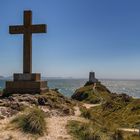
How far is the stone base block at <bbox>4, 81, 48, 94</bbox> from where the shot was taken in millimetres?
20812

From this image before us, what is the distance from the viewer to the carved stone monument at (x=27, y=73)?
20922 millimetres

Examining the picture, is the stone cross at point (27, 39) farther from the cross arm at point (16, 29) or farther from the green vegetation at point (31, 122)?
the green vegetation at point (31, 122)

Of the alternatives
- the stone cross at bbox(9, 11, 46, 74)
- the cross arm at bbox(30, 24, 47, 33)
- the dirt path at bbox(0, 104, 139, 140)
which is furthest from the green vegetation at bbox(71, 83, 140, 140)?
the cross arm at bbox(30, 24, 47, 33)

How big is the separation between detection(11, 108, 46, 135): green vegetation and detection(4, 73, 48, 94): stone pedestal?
526 cm

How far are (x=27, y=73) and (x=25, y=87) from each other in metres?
0.84

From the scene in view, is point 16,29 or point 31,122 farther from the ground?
point 16,29

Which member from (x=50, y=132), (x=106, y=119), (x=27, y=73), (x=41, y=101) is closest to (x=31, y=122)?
(x=50, y=132)

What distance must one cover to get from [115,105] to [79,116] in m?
13.6

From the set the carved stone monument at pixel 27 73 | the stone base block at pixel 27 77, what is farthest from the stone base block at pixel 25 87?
the stone base block at pixel 27 77

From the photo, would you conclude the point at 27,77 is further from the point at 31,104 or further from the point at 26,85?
the point at 31,104

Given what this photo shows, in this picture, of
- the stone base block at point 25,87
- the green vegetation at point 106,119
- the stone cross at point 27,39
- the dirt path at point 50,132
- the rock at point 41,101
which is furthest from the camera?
the stone cross at point 27,39

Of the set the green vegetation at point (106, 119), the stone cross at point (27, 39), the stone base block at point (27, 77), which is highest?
the stone cross at point (27, 39)

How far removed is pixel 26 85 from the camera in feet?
68.8

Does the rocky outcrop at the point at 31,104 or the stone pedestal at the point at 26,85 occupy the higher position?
the stone pedestal at the point at 26,85
